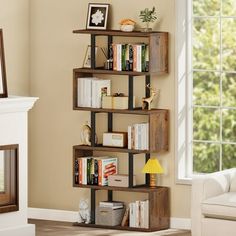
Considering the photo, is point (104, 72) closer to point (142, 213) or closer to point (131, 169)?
point (131, 169)

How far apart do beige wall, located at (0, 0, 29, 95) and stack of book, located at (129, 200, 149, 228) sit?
1564mm

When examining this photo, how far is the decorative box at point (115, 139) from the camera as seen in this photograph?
8.43 m

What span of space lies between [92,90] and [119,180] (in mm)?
853

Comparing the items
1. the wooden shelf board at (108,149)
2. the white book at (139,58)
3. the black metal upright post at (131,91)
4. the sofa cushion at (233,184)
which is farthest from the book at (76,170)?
the sofa cushion at (233,184)

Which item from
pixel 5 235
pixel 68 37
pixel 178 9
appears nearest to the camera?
pixel 5 235

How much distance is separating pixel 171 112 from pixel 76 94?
891mm

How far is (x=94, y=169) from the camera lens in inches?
336

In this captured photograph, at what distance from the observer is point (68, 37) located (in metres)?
8.82

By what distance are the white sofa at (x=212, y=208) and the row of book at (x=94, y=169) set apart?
1.20m

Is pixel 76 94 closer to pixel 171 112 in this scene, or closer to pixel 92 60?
pixel 92 60

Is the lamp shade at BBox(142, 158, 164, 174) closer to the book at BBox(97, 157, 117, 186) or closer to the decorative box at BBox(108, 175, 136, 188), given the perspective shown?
the decorative box at BBox(108, 175, 136, 188)

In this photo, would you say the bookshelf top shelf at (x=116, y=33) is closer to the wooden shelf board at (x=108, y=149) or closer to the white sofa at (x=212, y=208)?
the wooden shelf board at (x=108, y=149)

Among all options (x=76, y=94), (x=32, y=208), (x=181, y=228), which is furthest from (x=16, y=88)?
(x=181, y=228)

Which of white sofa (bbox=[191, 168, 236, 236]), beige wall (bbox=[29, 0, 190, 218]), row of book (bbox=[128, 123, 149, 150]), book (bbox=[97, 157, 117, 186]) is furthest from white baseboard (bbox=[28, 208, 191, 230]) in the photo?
white sofa (bbox=[191, 168, 236, 236])
